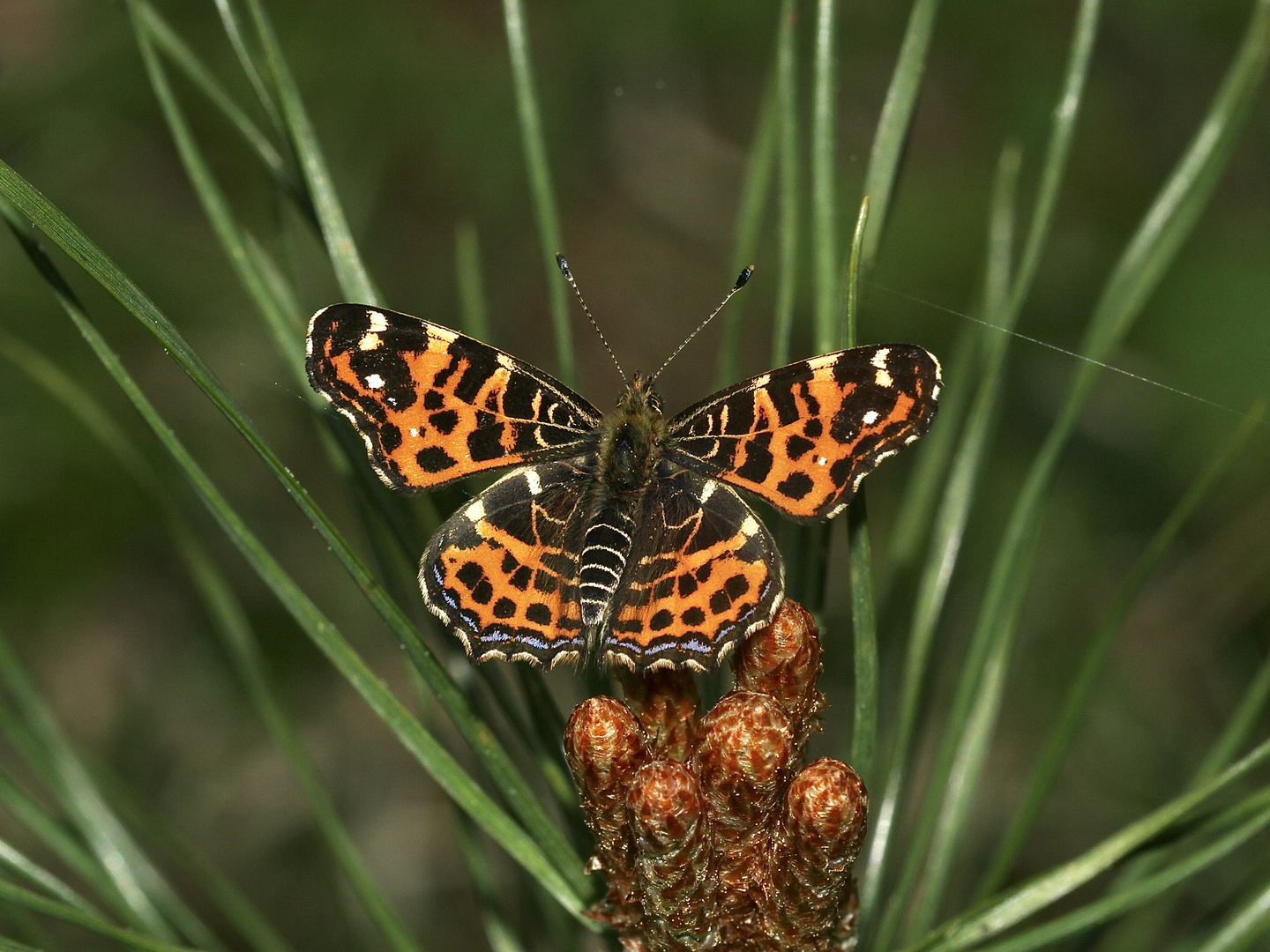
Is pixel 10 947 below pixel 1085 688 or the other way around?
below

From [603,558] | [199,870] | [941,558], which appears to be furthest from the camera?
[603,558]

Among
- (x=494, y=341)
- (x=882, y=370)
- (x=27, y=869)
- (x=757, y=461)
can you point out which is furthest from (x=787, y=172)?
(x=494, y=341)

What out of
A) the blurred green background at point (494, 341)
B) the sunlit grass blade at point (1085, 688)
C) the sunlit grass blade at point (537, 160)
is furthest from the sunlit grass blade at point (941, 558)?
the blurred green background at point (494, 341)

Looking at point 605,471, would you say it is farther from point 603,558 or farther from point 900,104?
point 900,104

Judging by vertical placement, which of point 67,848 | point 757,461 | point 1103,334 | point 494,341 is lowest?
point 494,341

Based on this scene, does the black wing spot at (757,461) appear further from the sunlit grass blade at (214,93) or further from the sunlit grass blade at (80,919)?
the sunlit grass blade at (80,919)

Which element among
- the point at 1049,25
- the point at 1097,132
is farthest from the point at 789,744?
the point at 1049,25

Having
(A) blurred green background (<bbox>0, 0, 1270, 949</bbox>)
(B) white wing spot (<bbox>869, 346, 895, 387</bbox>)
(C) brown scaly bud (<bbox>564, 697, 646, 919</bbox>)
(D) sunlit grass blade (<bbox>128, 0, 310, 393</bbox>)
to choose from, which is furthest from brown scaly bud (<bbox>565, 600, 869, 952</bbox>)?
(A) blurred green background (<bbox>0, 0, 1270, 949</bbox>)
